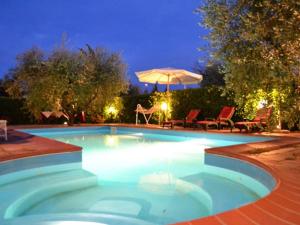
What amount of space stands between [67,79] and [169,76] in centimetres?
449

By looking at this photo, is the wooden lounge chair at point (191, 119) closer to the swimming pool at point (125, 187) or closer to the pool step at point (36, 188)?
the swimming pool at point (125, 187)

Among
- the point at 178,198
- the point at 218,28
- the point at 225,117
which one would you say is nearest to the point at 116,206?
the point at 178,198

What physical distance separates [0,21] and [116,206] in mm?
79585

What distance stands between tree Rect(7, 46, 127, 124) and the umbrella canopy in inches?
78.2

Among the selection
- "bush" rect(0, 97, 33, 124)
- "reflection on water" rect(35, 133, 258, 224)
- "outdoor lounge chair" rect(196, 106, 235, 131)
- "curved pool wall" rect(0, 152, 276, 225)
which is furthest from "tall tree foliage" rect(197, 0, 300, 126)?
"bush" rect(0, 97, 33, 124)

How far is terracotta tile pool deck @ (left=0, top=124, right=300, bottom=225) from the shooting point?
2.71 m

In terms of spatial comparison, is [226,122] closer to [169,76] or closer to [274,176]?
[169,76]

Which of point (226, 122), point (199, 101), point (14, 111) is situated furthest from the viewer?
point (14, 111)

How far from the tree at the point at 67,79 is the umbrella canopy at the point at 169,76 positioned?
1986 millimetres

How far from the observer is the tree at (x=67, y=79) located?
15305 mm

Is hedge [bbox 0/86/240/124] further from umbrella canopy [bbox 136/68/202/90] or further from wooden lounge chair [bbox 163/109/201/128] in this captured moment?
wooden lounge chair [bbox 163/109/201/128]

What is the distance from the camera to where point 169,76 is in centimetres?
1552

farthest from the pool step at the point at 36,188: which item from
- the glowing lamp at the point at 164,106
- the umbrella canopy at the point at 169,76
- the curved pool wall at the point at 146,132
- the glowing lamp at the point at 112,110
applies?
the glowing lamp at the point at 112,110

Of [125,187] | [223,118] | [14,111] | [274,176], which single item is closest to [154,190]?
[125,187]
